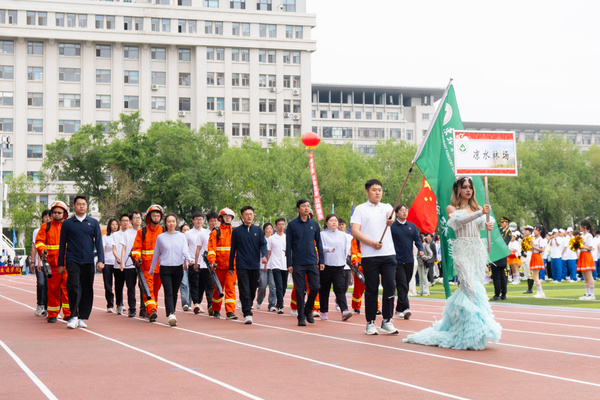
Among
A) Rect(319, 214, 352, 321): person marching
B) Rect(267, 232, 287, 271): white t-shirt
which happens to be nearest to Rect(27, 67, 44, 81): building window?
Rect(267, 232, 287, 271): white t-shirt

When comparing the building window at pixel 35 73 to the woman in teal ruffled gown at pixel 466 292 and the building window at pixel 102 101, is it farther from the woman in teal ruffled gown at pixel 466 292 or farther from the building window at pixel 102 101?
the woman in teal ruffled gown at pixel 466 292

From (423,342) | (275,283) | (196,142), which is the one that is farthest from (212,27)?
(423,342)

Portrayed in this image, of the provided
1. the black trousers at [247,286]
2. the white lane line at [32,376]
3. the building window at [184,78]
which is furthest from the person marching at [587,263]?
the building window at [184,78]

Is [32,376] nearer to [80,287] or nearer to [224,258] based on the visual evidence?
[80,287]

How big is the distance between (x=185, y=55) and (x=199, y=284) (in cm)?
7305

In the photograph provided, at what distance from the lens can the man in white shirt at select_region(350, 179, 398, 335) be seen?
12266 millimetres

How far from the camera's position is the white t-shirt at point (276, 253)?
1925 cm

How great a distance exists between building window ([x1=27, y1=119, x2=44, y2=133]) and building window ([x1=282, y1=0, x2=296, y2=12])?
28.1m

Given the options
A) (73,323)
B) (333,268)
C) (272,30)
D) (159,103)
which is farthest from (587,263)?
(272,30)

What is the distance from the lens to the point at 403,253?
16.4m

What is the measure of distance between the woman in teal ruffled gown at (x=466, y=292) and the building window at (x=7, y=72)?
79.4m

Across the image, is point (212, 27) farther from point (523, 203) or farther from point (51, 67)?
point (523, 203)

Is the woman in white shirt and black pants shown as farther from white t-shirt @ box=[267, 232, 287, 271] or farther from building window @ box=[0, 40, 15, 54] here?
building window @ box=[0, 40, 15, 54]

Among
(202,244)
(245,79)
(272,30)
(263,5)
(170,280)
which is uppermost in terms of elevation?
(263,5)
